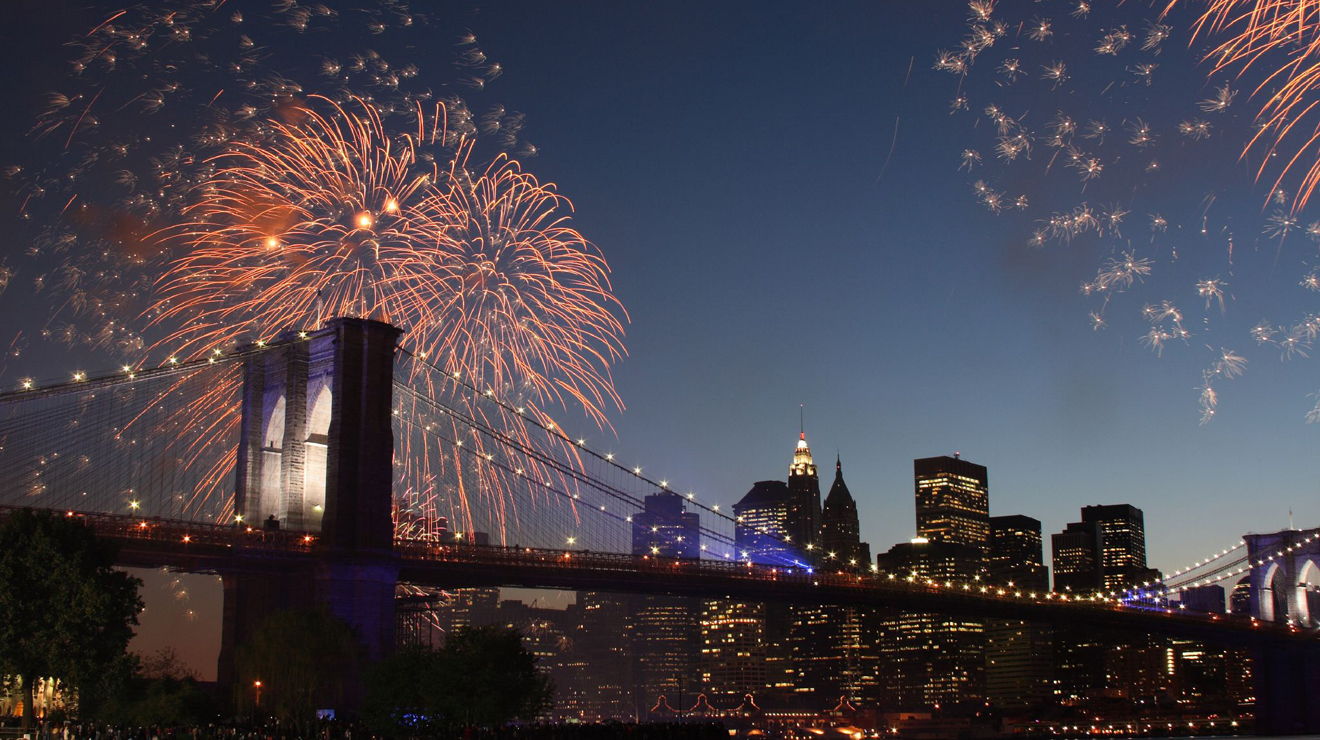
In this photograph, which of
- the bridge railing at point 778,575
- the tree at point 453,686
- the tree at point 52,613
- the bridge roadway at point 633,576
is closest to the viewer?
the tree at point 52,613

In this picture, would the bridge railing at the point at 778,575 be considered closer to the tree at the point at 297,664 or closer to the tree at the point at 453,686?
the tree at the point at 297,664

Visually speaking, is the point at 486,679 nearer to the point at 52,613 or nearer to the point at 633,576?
the point at 52,613

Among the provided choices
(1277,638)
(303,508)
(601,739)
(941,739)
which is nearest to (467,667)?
(601,739)

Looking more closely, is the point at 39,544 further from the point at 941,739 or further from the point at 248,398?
the point at 941,739

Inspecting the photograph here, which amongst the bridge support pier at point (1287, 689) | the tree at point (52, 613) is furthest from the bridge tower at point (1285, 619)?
the tree at point (52, 613)

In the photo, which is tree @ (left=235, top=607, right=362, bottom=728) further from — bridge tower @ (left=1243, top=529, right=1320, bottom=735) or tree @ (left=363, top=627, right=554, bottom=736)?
bridge tower @ (left=1243, top=529, right=1320, bottom=735)

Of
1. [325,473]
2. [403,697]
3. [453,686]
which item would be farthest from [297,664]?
[325,473]

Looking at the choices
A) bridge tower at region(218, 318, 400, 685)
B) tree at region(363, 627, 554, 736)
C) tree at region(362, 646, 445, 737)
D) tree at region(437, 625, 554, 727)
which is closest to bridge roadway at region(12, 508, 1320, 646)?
bridge tower at region(218, 318, 400, 685)

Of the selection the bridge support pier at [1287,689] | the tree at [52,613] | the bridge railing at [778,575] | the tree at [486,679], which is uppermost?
the bridge railing at [778,575]
